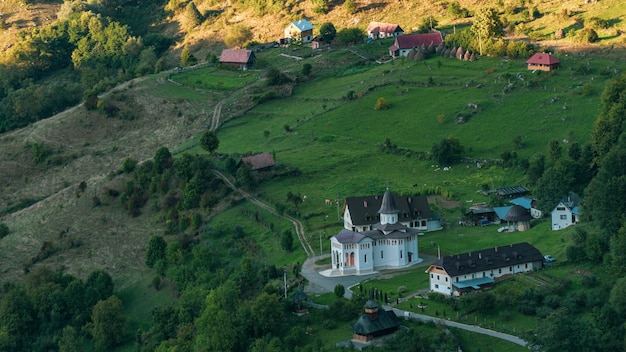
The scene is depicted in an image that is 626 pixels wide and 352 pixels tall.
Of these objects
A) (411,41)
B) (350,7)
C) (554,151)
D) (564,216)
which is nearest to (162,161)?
(554,151)

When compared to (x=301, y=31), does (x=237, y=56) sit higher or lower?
lower

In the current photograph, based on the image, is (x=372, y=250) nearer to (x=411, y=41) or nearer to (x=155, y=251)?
(x=155, y=251)

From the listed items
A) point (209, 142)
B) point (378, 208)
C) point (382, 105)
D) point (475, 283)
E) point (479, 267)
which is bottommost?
point (475, 283)

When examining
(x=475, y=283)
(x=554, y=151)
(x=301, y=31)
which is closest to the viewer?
(x=475, y=283)

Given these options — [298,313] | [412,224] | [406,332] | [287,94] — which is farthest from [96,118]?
[406,332]

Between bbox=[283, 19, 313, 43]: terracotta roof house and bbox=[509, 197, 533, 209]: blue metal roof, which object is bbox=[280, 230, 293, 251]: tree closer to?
bbox=[509, 197, 533, 209]: blue metal roof

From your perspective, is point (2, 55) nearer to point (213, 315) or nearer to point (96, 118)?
point (96, 118)

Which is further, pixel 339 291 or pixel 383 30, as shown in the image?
pixel 383 30
